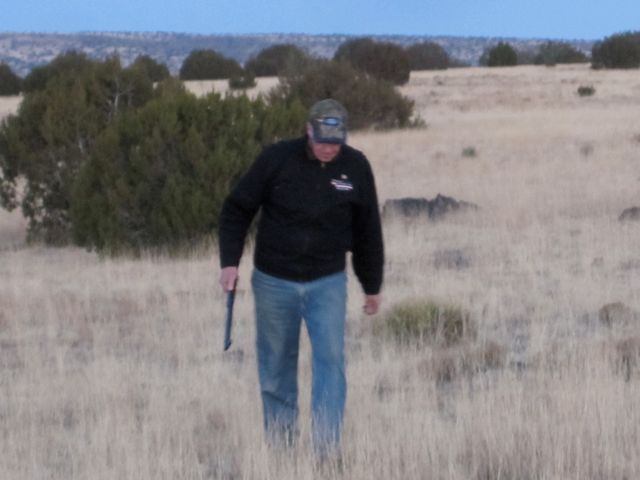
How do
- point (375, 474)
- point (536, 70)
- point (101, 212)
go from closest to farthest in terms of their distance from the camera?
point (375, 474) < point (101, 212) < point (536, 70)

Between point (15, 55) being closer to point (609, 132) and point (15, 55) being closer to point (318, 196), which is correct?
point (609, 132)

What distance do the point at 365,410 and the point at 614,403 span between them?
49.6 inches

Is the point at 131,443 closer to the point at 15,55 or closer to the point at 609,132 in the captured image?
the point at 609,132

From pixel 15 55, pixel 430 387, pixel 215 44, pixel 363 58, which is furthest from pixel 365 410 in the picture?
pixel 215 44

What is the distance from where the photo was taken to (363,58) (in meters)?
53.5

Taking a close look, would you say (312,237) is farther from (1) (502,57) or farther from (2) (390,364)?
(1) (502,57)

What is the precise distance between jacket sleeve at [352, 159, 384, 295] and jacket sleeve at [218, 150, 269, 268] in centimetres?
46

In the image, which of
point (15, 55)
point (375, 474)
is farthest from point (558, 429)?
point (15, 55)

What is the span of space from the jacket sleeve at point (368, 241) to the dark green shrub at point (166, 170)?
871 cm

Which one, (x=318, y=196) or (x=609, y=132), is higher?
(x=318, y=196)

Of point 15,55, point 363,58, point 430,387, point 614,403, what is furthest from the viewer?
point 15,55

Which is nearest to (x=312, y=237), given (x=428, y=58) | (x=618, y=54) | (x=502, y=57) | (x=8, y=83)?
(x=8, y=83)

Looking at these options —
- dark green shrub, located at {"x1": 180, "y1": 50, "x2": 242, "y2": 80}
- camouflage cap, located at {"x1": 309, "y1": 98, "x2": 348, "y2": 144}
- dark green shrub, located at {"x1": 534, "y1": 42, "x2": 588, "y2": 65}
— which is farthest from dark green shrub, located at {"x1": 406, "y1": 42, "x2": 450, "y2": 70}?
camouflage cap, located at {"x1": 309, "y1": 98, "x2": 348, "y2": 144}

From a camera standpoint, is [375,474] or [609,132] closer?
[375,474]
